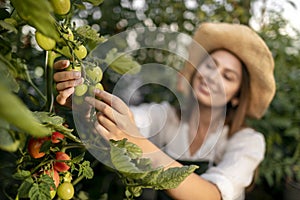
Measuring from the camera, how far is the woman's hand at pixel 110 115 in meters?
0.48

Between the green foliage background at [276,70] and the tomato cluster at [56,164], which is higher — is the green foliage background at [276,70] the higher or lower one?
the lower one

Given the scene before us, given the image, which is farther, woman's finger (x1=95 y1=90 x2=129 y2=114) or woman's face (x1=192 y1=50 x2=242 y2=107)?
woman's face (x1=192 y1=50 x2=242 y2=107)

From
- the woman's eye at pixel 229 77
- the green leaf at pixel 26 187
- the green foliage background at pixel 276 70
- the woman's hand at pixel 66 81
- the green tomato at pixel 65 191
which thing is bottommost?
the green foliage background at pixel 276 70

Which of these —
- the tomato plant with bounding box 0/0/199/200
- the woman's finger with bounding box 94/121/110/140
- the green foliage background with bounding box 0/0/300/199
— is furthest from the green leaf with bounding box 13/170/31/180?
the green foliage background with bounding box 0/0/300/199

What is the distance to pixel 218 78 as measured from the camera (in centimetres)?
141

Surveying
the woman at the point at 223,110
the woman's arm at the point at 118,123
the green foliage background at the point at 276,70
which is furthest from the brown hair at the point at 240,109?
the woman's arm at the point at 118,123

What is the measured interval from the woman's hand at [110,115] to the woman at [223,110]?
1.75 ft

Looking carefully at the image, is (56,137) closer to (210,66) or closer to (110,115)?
(110,115)

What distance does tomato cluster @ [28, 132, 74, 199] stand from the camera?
459 millimetres

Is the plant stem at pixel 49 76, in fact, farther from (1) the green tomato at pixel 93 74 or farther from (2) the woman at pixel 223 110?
(2) the woman at pixel 223 110

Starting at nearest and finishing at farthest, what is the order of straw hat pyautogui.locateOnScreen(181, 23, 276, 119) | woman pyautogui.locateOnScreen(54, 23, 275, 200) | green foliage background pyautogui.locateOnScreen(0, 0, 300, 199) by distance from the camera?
woman pyautogui.locateOnScreen(54, 23, 275, 200) < straw hat pyautogui.locateOnScreen(181, 23, 276, 119) < green foliage background pyautogui.locateOnScreen(0, 0, 300, 199)

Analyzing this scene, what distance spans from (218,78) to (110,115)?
0.95 meters

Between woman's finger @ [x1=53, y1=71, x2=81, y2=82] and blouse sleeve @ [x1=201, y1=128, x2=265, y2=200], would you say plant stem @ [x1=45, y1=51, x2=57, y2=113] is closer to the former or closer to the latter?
woman's finger @ [x1=53, y1=71, x2=81, y2=82]

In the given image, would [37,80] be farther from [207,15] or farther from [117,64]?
[207,15]
